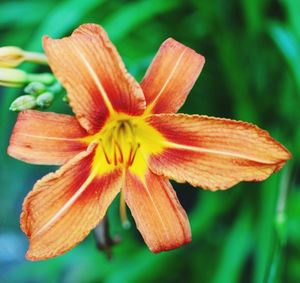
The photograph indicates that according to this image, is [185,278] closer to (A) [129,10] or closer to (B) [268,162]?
(A) [129,10]

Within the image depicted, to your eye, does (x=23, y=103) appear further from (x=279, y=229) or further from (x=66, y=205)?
(x=279, y=229)

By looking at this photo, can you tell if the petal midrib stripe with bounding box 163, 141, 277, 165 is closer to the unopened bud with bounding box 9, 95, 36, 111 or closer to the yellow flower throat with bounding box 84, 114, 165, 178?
the yellow flower throat with bounding box 84, 114, 165, 178

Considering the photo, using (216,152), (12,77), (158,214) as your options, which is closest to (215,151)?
(216,152)

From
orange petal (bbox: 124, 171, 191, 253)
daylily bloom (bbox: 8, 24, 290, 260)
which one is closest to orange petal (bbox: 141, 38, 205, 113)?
daylily bloom (bbox: 8, 24, 290, 260)

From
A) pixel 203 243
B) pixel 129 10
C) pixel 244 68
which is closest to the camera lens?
pixel 129 10

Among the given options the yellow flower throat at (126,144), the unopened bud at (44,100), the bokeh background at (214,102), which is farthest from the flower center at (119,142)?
the bokeh background at (214,102)

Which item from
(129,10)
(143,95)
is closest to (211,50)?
(129,10)

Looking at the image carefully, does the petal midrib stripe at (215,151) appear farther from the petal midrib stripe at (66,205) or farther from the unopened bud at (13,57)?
the unopened bud at (13,57)
